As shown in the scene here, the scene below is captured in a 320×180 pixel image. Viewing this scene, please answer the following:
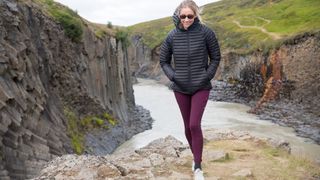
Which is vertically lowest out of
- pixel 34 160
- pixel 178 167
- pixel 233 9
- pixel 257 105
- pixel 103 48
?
pixel 257 105

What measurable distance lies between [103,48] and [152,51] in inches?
3293

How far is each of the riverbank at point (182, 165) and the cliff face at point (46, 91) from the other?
7981mm

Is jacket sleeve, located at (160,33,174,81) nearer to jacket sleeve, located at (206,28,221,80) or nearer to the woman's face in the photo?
the woman's face

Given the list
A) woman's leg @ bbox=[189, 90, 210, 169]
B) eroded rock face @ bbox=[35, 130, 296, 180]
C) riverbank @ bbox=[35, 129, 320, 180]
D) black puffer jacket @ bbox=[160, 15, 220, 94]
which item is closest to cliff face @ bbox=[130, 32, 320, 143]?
riverbank @ bbox=[35, 129, 320, 180]

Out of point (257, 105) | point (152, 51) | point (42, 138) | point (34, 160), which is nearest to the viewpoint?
point (34, 160)

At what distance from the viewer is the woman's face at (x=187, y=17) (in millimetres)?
9203

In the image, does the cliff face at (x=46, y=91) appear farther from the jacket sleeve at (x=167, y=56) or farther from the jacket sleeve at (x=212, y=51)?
the jacket sleeve at (x=212, y=51)

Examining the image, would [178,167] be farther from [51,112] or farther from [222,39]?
[222,39]

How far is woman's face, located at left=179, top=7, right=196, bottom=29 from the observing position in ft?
30.2

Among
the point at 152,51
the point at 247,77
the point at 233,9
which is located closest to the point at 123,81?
the point at 247,77

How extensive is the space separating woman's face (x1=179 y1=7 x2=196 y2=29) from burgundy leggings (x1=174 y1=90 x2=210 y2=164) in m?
1.32

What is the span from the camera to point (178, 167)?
38.0 ft

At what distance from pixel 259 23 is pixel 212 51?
4323 inches


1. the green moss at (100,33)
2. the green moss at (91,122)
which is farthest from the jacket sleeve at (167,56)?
the green moss at (100,33)
